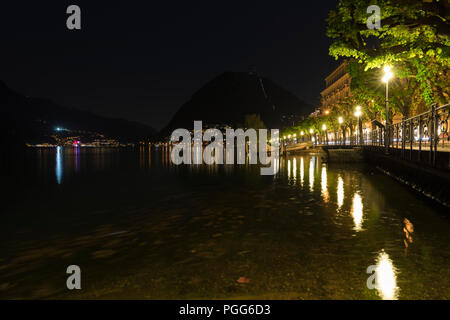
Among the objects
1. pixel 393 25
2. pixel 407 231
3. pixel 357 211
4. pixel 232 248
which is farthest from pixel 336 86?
pixel 232 248

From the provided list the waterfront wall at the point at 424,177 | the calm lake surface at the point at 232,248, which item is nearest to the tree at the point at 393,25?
the waterfront wall at the point at 424,177

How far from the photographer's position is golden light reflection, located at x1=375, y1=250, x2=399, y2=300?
15.0 ft

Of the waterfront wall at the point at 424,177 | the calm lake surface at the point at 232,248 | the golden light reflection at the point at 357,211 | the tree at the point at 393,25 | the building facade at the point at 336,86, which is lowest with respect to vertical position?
the calm lake surface at the point at 232,248

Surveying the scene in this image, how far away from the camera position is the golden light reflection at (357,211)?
870cm

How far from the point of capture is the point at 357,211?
1047 centimetres

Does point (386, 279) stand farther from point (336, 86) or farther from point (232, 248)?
point (336, 86)

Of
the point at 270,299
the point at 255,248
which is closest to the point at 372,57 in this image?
the point at 255,248

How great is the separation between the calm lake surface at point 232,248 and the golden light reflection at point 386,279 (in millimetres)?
15

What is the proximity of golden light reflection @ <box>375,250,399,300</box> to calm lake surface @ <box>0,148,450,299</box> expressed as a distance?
0.01 metres

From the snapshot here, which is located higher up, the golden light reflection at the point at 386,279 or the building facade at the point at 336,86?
the building facade at the point at 336,86

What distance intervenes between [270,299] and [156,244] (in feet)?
11.1

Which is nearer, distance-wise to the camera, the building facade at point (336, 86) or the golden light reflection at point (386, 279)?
the golden light reflection at point (386, 279)

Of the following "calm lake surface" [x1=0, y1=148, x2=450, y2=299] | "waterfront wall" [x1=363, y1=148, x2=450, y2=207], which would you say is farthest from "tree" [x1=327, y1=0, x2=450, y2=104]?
"calm lake surface" [x1=0, y1=148, x2=450, y2=299]

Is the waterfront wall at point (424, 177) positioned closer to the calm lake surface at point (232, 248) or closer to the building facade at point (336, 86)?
the calm lake surface at point (232, 248)
